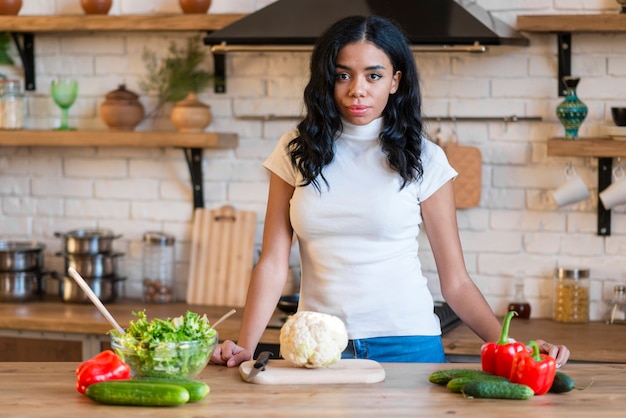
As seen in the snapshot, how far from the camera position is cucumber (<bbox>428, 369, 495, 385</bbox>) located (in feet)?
6.80

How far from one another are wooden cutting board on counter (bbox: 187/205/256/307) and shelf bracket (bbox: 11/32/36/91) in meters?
0.93

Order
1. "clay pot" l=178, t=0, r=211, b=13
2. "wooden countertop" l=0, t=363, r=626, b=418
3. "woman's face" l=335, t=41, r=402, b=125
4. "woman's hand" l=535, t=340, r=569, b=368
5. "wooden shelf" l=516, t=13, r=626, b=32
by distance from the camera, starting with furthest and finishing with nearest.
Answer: "clay pot" l=178, t=0, r=211, b=13 → "wooden shelf" l=516, t=13, r=626, b=32 → "woman's face" l=335, t=41, r=402, b=125 → "woman's hand" l=535, t=340, r=569, b=368 → "wooden countertop" l=0, t=363, r=626, b=418

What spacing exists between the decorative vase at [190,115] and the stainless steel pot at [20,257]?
80cm

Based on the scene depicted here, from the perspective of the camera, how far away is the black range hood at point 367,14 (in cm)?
333

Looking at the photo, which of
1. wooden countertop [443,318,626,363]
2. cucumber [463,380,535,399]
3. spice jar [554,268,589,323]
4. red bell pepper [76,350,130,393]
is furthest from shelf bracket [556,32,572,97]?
red bell pepper [76,350,130,393]

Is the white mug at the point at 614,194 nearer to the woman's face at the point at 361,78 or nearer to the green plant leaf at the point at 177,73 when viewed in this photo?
the woman's face at the point at 361,78

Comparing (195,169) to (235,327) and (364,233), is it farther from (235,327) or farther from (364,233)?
(364,233)

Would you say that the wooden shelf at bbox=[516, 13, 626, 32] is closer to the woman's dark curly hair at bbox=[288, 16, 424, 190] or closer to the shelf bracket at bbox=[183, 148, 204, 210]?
the woman's dark curly hair at bbox=[288, 16, 424, 190]

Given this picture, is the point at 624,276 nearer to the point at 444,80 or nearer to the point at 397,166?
the point at 444,80

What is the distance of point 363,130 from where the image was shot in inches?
102

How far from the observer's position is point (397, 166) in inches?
99.3

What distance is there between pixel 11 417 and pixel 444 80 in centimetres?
240

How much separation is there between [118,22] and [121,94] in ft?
0.95

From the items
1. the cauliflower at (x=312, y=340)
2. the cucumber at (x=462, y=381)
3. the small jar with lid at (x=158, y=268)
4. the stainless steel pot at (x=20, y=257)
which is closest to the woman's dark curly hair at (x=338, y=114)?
the cauliflower at (x=312, y=340)
